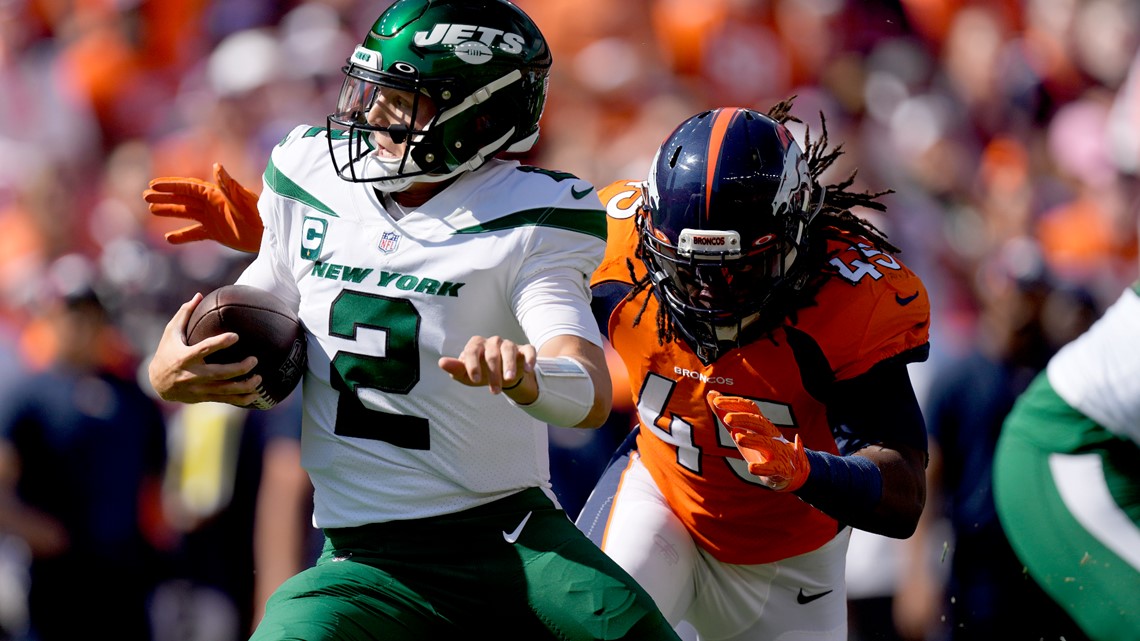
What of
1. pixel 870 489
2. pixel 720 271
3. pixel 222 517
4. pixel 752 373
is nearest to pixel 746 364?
pixel 752 373

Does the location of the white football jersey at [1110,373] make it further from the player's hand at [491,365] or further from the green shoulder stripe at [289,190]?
the green shoulder stripe at [289,190]

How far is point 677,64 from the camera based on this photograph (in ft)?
29.1

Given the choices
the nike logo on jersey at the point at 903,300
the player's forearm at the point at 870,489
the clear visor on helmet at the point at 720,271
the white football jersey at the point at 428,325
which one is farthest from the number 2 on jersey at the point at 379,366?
the nike logo on jersey at the point at 903,300

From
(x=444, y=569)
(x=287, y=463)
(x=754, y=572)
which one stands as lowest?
(x=287, y=463)

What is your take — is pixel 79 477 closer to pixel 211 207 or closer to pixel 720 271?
pixel 211 207

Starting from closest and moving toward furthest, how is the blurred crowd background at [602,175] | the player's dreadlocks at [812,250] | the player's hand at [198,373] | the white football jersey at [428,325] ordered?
the player's hand at [198,373] < the white football jersey at [428,325] < the player's dreadlocks at [812,250] < the blurred crowd background at [602,175]

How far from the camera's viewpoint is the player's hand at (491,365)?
290 centimetres

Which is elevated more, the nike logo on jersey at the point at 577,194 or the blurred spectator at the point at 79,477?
the nike logo on jersey at the point at 577,194

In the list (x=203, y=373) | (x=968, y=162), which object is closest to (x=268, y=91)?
(x=968, y=162)

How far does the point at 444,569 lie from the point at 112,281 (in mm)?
4445

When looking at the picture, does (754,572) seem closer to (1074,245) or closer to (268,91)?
(1074,245)

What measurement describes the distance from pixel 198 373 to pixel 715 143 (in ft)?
4.66

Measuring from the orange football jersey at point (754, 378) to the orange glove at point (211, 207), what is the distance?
948 millimetres

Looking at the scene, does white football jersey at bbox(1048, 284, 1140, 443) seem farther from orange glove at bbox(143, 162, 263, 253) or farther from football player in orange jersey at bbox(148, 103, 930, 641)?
orange glove at bbox(143, 162, 263, 253)
